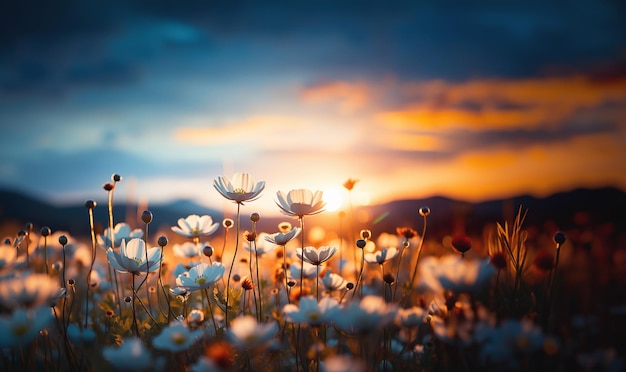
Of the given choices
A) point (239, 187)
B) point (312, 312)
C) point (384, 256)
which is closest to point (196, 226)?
point (239, 187)

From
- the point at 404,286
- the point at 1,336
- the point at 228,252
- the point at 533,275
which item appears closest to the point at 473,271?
the point at 404,286

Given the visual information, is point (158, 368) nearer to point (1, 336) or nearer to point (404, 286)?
point (1, 336)

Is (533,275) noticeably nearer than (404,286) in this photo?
No

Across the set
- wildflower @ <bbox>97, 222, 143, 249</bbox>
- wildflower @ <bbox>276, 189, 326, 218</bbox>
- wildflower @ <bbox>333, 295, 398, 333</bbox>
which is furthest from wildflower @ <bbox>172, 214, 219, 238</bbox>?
wildflower @ <bbox>333, 295, 398, 333</bbox>

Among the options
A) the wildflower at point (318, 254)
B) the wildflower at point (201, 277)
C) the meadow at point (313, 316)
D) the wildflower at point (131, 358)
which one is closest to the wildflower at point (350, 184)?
the meadow at point (313, 316)

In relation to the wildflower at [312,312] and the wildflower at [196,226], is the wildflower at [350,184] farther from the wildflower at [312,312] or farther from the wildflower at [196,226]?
the wildflower at [312,312]

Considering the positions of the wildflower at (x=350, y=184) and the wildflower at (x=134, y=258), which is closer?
the wildflower at (x=134, y=258)

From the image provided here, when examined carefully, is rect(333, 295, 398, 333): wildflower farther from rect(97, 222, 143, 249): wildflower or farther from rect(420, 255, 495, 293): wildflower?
rect(97, 222, 143, 249): wildflower
